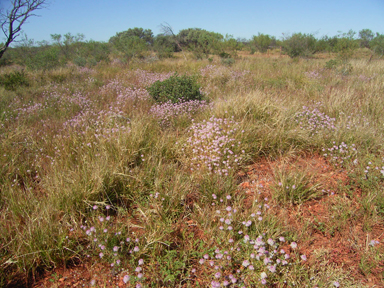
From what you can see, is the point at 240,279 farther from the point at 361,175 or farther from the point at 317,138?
the point at 317,138

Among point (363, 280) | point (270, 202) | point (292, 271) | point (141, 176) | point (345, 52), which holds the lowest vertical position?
point (363, 280)

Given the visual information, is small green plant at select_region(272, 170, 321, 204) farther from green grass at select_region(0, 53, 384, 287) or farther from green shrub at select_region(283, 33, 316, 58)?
green shrub at select_region(283, 33, 316, 58)

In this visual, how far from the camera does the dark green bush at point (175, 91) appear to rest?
591 centimetres

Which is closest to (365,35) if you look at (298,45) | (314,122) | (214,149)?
(298,45)

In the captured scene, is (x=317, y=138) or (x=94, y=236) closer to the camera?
(x=94, y=236)

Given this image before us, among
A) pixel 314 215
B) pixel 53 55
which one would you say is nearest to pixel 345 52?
pixel 314 215

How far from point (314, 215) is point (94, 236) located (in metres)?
2.47

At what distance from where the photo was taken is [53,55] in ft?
38.0

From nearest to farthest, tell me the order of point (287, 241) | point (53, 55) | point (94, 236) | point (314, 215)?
1. point (94, 236)
2. point (287, 241)
3. point (314, 215)
4. point (53, 55)

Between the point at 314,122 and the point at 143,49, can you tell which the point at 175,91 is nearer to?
the point at 314,122

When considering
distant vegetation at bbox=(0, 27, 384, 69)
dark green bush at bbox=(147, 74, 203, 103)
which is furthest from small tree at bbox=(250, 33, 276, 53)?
dark green bush at bbox=(147, 74, 203, 103)

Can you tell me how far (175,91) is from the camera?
235 inches

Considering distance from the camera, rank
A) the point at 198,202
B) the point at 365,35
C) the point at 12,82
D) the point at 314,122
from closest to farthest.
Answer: the point at 198,202, the point at 314,122, the point at 12,82, the point at 365,35

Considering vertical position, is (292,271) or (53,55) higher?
(53,55)
